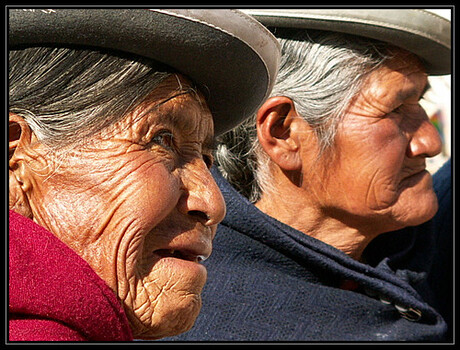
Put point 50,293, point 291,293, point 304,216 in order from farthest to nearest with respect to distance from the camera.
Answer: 1. point 304,216
2. point 291,293
3. point 50,293

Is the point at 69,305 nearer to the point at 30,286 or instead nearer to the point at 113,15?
the point at 30,286

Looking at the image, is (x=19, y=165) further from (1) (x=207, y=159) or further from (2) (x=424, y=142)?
(2) (x=424, y=142)

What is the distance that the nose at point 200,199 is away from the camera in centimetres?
193

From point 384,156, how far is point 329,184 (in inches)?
10.0

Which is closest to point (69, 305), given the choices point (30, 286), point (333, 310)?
point (30, 286)

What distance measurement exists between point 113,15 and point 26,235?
0.54m

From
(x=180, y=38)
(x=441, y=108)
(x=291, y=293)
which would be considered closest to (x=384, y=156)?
(x=291, y=293)

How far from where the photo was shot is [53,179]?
1.82 metres

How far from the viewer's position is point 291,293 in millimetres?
3008

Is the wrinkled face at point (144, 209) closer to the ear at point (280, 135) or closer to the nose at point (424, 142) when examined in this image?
the ear at point (280, 135)

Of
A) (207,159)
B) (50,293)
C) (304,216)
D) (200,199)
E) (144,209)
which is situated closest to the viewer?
(50,293)

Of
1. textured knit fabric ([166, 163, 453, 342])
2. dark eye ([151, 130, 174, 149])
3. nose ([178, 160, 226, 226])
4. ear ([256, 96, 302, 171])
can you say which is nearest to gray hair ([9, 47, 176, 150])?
dark eye ([151, 130, 174, 149])

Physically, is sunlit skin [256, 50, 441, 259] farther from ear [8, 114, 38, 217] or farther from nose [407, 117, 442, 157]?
ear [8, 114, 38, 217]

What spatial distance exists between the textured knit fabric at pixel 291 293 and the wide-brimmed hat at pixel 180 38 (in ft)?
3.17
